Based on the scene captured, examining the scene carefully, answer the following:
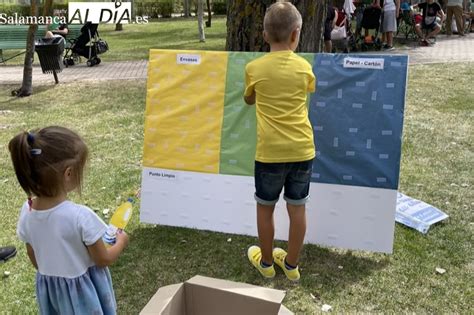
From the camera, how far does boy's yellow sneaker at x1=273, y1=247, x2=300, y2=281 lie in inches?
126

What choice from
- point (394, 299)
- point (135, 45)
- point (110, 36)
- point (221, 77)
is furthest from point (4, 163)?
point (110, 36)

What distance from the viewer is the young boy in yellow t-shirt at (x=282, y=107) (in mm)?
2836

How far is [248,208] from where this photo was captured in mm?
3682

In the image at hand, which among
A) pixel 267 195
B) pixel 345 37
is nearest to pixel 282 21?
pixel 267 195

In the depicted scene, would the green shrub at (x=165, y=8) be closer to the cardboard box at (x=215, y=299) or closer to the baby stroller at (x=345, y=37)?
the baby stroller at (x=345, y=37)

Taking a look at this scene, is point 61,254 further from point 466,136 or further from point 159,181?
point 466,136

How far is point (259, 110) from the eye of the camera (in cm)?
299

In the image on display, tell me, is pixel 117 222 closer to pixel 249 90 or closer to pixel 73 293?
pixel 73 293

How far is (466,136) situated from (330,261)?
352 cm

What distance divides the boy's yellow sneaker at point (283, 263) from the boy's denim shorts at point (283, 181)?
0.41m

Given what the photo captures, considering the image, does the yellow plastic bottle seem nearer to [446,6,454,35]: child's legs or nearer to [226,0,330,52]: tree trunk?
[226,0,330,52]: tree trunk

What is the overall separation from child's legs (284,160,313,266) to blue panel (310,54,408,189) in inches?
14.9

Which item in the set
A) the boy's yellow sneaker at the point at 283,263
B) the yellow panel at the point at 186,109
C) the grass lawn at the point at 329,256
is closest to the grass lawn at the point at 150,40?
the grass lawn at the point at 329,256

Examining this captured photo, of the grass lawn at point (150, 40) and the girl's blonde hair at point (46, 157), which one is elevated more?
the girl's blonde hair at point (46, 157)
